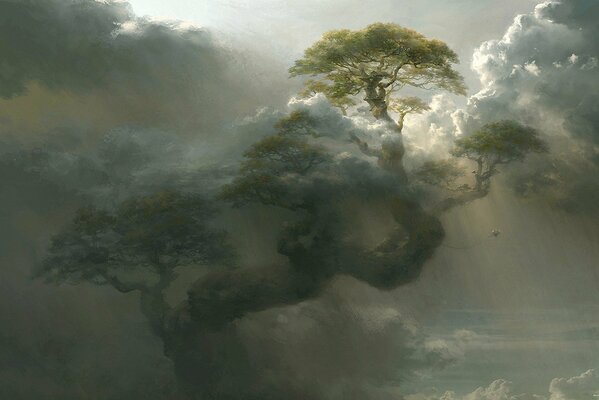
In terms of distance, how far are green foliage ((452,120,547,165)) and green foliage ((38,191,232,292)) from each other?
392cm

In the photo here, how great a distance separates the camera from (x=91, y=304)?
34.1 feet

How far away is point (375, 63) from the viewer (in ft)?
34.8

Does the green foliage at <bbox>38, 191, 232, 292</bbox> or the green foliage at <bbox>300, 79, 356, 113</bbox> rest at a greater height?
the green foliage at <bbox>300, 79, 356, 113</bbox>

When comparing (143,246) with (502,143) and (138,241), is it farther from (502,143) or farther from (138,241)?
(502,143)

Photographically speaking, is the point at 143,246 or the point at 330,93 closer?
the point at 143,246

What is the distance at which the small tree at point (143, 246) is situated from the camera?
10.5 m

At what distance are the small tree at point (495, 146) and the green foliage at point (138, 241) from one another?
383 cm

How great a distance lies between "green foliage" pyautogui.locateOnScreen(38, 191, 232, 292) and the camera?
1047 cm

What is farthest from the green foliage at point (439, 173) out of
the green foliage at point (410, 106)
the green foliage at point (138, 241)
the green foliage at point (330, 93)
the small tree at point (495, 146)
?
the green foliage at point (138, 241)

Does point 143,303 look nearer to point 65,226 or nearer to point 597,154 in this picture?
point 65,226

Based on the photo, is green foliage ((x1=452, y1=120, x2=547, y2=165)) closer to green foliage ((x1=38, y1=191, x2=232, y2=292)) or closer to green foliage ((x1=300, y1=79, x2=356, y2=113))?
green foliage ((x1=300, y1=79, x2=356, y2=113))

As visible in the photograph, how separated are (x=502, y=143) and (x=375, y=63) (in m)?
2.19

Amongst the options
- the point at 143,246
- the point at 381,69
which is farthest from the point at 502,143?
the point at 143,246

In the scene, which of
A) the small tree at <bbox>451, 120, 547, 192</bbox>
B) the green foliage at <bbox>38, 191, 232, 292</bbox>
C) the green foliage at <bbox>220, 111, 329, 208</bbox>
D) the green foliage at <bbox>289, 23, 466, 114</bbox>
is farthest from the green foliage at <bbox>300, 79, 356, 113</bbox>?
the green foliage at <bbox>38, 191, 232, 292</bbox>
